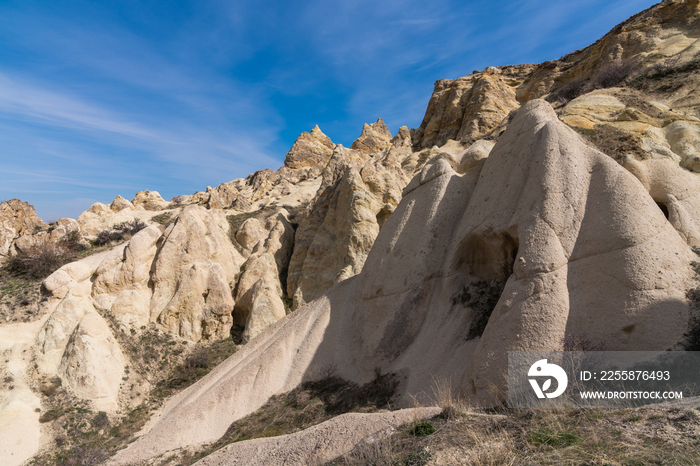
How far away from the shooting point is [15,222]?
2397 cm

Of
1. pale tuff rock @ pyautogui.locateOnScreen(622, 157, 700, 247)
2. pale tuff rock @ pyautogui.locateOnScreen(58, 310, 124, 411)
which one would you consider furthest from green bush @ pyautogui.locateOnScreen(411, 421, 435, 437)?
pale tuff rock @ pyautogui.locateOnScreen(58, 310, 124, 411)

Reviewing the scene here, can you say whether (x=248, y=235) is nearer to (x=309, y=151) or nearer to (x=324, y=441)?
(x=324, y=441)

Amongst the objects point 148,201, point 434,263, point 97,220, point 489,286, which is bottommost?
point 489,286

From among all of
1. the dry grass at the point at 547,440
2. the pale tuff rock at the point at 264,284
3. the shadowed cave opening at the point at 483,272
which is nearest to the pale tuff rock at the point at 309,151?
the pale tuff rock at the point at 264,284

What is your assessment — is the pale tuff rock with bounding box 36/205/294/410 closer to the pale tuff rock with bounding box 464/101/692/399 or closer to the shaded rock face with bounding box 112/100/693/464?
the shaded rock face with bounding box 112/100/693/464

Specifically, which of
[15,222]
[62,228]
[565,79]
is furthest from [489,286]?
[565,79]

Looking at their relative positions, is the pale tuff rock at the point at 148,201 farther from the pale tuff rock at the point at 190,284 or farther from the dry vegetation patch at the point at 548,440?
the dry vegetation patch at the point at 548,440

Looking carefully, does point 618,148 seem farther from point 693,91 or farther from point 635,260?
point 693,91

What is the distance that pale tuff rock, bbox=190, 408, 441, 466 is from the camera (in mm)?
6883

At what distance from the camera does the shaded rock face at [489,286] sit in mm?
7449

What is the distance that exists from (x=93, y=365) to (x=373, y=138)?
50.2m

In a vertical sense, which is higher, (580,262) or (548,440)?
(580,262)

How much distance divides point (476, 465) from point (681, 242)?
691cm

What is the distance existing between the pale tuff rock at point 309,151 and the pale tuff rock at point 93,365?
141ft
